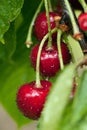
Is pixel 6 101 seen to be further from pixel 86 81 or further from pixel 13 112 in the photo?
pixel 86 81

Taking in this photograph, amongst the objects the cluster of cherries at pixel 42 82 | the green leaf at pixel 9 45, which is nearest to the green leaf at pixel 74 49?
the cluster of cherries at pixel 42 82

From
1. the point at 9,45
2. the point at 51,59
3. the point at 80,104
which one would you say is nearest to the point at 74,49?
the point at 51,59

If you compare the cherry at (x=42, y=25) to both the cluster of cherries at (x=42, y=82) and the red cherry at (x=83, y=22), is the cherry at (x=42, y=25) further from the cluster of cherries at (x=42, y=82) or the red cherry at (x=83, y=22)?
the red cherry at (x=83, y=22)

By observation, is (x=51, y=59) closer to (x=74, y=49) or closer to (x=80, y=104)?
(x=74, y=49)

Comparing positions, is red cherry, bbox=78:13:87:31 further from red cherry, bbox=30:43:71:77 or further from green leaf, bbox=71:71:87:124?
green leaf, bbox=71:71:87:124

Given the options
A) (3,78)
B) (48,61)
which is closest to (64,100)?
(48,61)

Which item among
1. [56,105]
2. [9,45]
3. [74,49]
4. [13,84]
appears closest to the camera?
[56,105]
